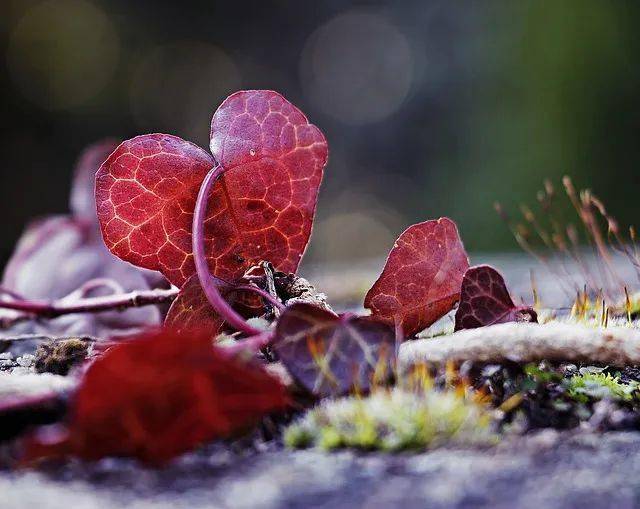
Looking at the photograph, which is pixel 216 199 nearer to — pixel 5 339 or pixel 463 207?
pixel 5 339

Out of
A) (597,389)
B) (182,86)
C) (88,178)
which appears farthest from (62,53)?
(597,389)

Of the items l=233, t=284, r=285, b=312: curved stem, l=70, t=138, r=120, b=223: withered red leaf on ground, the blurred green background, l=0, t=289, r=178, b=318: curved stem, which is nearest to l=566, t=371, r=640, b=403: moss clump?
l=233, t=284, r=285, b=312: curved stem

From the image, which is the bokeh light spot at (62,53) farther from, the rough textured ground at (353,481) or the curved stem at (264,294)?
the rough textured ground at (353,481)

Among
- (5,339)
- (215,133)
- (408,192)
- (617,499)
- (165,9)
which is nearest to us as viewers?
(617,499)

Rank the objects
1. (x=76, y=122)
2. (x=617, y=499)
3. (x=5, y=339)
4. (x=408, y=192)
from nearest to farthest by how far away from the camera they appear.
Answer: (x=617, y=499) < (x=5, y=339) < (x=76, y=122) < (x=408, y=192)

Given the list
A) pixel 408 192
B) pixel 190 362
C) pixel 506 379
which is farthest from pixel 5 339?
pixel 408 192

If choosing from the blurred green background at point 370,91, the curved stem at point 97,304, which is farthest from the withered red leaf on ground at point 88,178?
the blurred green background at point 370,91

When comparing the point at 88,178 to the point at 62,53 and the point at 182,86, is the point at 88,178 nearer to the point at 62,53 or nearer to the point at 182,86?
the point at 62,53
